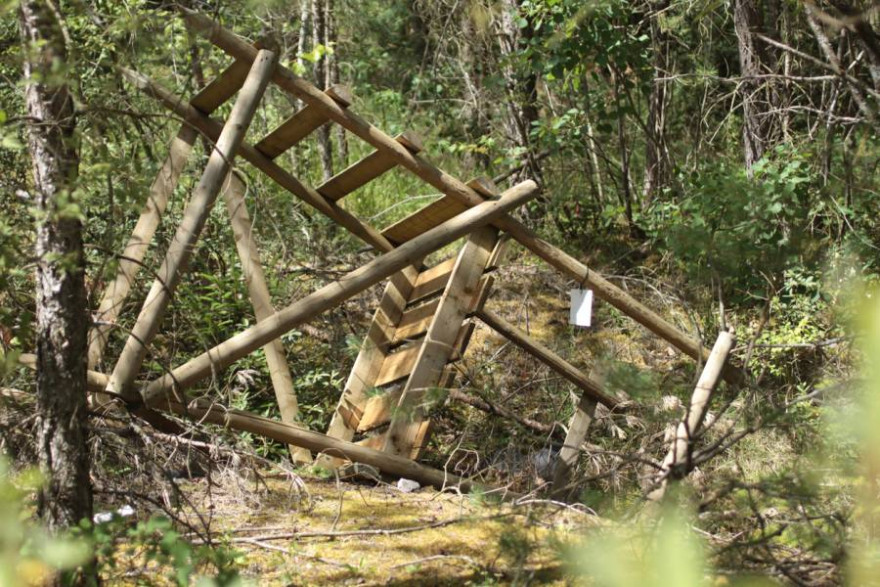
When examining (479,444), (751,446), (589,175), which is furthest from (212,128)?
(589,175)

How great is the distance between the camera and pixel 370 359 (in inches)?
246

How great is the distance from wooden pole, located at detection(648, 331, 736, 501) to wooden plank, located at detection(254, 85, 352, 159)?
7.56ft

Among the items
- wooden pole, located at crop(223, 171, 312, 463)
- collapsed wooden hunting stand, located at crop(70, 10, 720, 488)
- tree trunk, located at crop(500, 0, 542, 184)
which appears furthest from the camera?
tree trunk, located at crop(500, 0, 542, 184)

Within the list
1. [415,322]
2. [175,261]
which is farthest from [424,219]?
[175,261]

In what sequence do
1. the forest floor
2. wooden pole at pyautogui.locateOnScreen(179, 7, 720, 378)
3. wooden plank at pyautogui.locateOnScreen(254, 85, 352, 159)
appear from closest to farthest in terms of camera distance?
the forest floor, wooden pole at pyautogui.locateOnScreen(179, 7, 720, 378), wooden plank at pyautogui.locateOnScreen(254, 85, 352, 159)

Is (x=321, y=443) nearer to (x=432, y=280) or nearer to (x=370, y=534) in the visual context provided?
(x=370, y=534)

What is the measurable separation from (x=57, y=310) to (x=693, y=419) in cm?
236

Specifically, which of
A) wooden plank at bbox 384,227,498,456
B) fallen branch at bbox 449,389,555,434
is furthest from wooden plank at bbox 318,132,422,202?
fallen branch at bbox 449,389,555,434

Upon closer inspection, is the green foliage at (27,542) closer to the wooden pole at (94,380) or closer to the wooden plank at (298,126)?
the wooden pole at (94,380)

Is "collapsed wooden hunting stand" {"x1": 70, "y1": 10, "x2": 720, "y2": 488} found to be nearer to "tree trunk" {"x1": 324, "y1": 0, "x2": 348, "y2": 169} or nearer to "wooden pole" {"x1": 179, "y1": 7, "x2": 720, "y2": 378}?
"wooden pole" {"x1": 179, "y1": 7, "x2": 720, "y2": 378}

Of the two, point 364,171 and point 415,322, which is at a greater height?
point 364,171

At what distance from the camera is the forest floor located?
385 cm

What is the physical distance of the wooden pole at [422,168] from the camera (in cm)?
493

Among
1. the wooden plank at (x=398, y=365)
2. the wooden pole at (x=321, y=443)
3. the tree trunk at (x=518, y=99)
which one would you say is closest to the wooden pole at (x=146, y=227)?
the wooden pole at (x=321, y=443)
